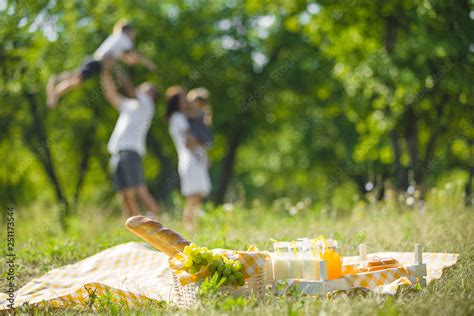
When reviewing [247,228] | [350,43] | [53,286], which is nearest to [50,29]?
[350,43]

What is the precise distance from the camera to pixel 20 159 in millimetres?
20906

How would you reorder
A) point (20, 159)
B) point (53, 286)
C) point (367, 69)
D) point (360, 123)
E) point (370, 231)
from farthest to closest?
1. point (20, 159)
2. point (360, 123)
3. point (367, 69)
4. point (370, 231)
5. point (53, 286)

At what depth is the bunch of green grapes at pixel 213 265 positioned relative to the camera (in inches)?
148

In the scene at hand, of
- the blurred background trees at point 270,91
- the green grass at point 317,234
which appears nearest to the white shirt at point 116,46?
the blurred background trees at point 270,91

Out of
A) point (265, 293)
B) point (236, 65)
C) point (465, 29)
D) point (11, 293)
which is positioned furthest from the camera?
point (236, 65)

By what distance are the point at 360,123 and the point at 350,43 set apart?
73.4 inches

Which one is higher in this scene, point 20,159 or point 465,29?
point 465,29

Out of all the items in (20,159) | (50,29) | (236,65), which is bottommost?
(20,159)

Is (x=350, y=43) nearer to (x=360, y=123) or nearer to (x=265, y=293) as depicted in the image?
(x=360, y=123)

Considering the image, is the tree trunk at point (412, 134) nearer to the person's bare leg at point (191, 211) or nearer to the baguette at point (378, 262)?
the person's bare leg at point (191, 211)

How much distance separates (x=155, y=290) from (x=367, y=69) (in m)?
8.31

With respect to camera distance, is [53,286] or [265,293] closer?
[265,293]

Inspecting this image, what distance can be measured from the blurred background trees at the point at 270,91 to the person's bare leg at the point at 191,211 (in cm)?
193

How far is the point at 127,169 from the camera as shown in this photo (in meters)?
8.63
